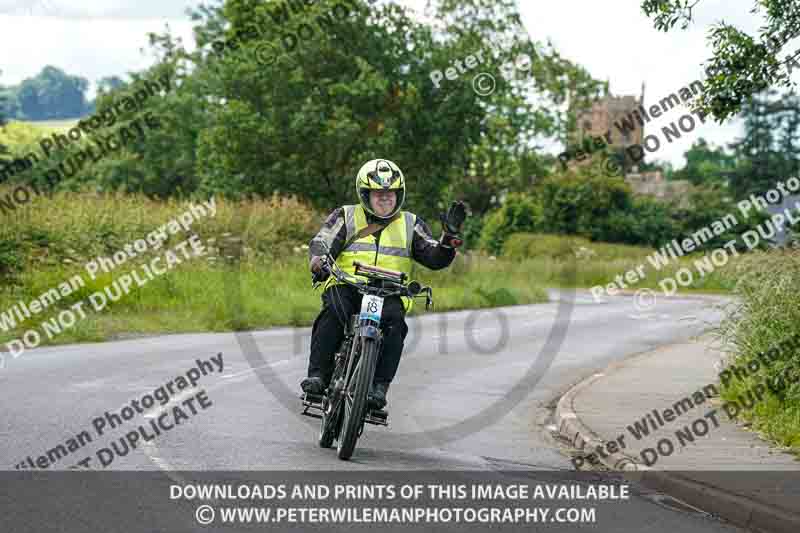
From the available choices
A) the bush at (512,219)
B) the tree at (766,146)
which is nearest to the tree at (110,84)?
the bush at (512,219)

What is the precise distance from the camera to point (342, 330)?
9.55 metres

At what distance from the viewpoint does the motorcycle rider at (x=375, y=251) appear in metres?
9.23

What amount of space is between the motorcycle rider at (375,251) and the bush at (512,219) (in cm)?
6195

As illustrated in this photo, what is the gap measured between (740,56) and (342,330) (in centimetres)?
502

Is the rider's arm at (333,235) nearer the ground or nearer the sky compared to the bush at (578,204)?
nearer the ground

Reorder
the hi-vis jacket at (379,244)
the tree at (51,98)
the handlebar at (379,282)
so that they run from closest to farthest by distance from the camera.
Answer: the handlebar at (379,282) → the hi-vis jacket at (379,244) → the tree at (51,98)

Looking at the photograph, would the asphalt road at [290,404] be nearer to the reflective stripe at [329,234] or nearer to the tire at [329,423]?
the tire at [329,423]

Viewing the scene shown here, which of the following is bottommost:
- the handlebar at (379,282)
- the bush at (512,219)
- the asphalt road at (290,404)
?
the asphalt road at (290,404)

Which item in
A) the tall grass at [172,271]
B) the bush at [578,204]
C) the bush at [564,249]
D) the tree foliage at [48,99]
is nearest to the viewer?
the tall grass at [172,271]

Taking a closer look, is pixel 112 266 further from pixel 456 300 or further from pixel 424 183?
pixel 424 183

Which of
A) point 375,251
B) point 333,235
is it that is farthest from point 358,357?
point 333,235

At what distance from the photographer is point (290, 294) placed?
89.6 feet

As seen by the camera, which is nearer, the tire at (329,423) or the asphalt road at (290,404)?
the asphalt road at (290,404)

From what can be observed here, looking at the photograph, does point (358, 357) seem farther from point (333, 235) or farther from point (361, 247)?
point (333, 235)
